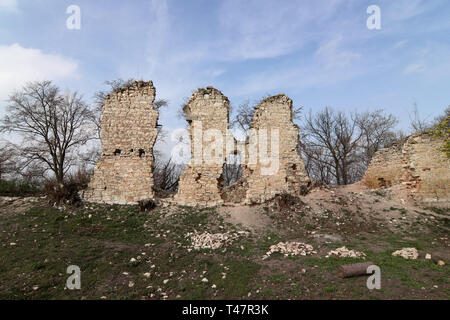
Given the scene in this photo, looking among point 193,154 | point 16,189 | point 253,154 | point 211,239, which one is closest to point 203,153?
point 193,154

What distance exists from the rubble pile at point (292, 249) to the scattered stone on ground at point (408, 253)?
2.07 metres

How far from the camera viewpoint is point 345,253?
6.27 meters

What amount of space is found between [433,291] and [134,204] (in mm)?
9204

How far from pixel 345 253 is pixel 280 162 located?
5287mm

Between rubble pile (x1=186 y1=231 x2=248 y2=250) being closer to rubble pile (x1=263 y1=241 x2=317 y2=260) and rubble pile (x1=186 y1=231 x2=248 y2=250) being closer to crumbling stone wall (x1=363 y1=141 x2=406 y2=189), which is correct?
rubble pile (x1=263 y1=241 x2=317 y2=260)

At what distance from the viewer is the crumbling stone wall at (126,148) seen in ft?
32.7

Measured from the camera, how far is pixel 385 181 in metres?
14.3

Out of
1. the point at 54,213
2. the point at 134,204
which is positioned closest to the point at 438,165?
the point at 134,204

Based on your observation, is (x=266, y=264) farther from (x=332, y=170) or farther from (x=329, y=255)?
(x=332, y=170)

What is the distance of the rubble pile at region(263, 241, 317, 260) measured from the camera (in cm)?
658

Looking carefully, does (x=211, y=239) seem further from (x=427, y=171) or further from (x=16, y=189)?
(x=427, y=171)

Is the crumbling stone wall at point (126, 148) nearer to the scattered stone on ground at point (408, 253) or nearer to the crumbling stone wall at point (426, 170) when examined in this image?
the scattered stone on ground at point (408, 253)

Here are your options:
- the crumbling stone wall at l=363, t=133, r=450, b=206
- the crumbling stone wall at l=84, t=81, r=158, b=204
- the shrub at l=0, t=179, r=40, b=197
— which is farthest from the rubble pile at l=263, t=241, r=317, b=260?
the shrub at l=0, t=179, r=40, b=197
